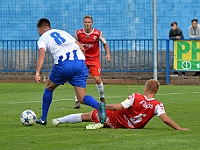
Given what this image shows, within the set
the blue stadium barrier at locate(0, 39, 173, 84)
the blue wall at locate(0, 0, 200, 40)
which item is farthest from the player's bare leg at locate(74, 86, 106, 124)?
the blue wall at locate(0, 0, 200, 40)

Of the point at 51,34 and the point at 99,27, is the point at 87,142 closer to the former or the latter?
the point at 51,34

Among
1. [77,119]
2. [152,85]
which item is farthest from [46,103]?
[152,85]

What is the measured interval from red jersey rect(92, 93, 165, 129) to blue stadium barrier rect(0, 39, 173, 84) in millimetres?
14786

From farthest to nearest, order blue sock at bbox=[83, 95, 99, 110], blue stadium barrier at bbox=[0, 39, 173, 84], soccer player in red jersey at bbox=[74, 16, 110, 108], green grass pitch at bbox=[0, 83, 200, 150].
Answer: blue stadium barrier at bbox=[0, 39, 173, 84] < soccer player in red jersey at bbox=[74, 16, 110, 108] < blue sock at bbox=[83, 95, 99, 110] < green grass pitch at bbox=[0, 83, 200, 150]

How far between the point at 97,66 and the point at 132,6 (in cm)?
1119

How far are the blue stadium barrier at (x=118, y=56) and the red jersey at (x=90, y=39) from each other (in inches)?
376

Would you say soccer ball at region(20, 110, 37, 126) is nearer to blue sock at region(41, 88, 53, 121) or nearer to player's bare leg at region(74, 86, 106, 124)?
blue sock at region(41, 88, 53, 121)

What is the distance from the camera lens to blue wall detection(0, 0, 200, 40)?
2797cm

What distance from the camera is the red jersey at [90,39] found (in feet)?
55.4

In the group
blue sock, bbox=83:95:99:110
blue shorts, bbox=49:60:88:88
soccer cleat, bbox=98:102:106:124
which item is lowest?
soccer cleat, bbox=98:102:106:124

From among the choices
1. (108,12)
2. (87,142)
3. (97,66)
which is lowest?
(87,142)

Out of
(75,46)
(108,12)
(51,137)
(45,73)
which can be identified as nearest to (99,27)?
(108,12)

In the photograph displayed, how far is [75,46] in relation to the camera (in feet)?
41.0

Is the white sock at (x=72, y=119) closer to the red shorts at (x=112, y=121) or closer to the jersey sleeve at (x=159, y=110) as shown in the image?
the red shorts at (x=112, y=121)
